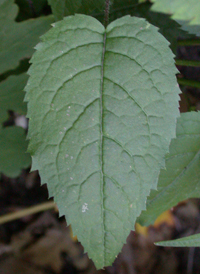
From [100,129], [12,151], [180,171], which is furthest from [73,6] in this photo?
[12,151]

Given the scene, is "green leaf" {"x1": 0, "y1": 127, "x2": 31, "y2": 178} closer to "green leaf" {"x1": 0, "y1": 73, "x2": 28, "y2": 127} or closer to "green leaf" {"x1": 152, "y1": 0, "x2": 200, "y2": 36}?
"green leaf" {"x1": 0, "y1": 73, "x2": 28, "y2": 127}

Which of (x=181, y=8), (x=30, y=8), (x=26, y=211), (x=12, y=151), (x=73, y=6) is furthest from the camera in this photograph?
(x=26, y=211)

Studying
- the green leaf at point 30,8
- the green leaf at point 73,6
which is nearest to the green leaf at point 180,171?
the green leaf at point 73,6

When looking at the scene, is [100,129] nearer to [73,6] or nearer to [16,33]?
[73,6]

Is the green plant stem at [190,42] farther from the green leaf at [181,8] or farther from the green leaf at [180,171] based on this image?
the green leaf at [181,8]

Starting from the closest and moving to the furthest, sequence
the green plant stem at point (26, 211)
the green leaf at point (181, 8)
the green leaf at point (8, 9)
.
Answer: the green leaf at point (181, 8) → the green leaf at point (8, 9) → the green plant stem at point (26, 211)

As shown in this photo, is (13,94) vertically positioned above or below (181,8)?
below

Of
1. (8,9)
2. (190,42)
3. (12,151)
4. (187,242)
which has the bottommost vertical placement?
(12,151)
